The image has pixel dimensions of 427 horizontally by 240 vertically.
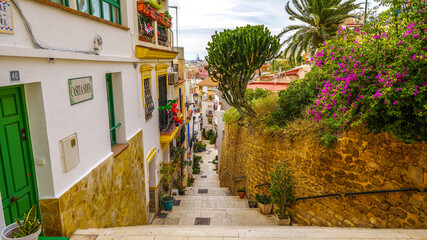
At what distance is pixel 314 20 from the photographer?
1291 cm

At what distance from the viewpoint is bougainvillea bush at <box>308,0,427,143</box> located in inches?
154

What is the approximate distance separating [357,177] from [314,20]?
9423 mm

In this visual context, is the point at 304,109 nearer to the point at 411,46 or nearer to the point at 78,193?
the point at 411,46

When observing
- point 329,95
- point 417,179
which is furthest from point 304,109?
point 417,179

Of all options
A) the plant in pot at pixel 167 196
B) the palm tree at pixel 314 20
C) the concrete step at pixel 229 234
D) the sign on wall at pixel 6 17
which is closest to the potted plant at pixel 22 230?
the concrete step at pixel 229 234

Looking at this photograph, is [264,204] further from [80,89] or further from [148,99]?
[80,89]

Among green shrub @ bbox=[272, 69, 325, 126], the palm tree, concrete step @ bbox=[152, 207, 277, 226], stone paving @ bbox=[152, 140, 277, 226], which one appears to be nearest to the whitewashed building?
concrete step @ bbox=[152, 207, 277, 226]

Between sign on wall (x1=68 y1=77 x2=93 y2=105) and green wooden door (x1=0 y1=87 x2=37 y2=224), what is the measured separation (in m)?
0.77

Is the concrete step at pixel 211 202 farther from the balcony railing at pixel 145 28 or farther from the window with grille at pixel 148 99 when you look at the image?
the balcony railing at pixel 145 28

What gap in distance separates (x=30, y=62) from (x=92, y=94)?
162cm

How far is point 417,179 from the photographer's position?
477 centimetres

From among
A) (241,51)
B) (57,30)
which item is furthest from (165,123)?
(57,30)

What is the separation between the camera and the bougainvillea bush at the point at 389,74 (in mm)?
3906

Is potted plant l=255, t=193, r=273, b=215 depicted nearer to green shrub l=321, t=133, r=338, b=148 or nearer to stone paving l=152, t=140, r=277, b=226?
stone paving l=152, t=140, r=277, b=226
